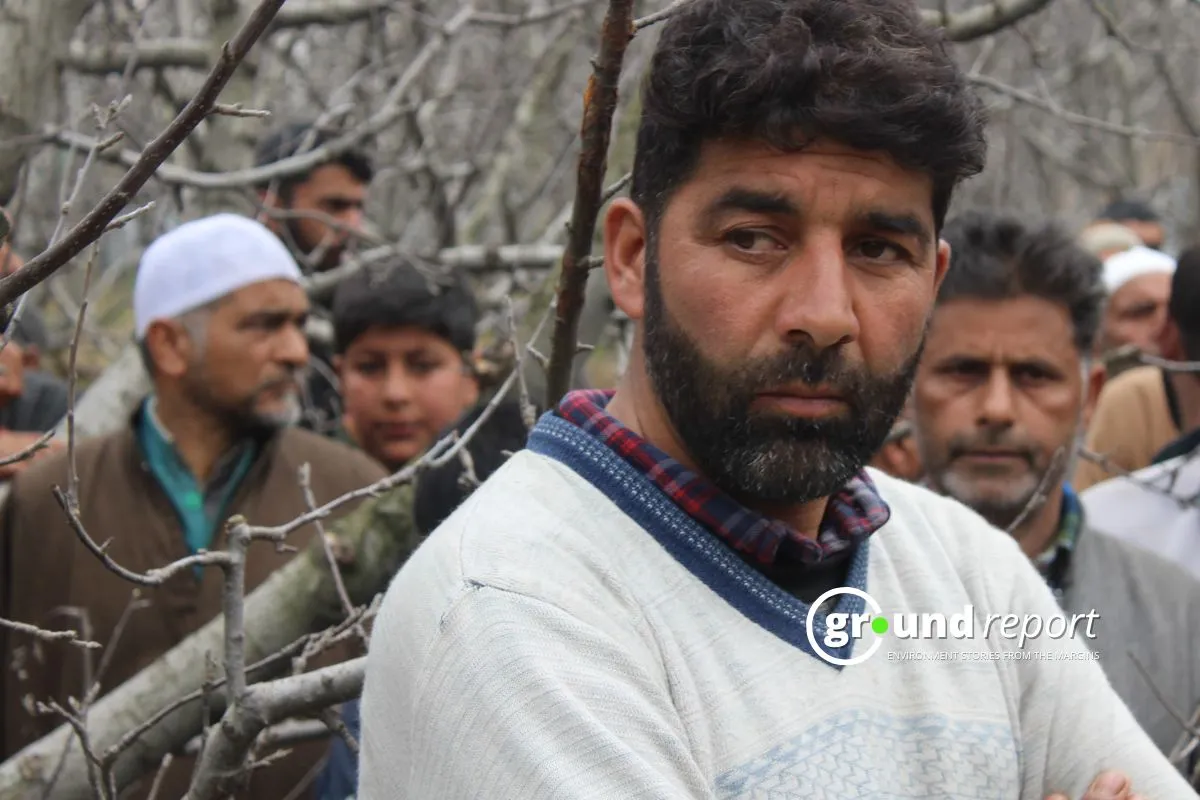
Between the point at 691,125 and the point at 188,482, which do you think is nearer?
the point at 691,125

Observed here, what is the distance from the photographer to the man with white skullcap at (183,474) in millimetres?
3832

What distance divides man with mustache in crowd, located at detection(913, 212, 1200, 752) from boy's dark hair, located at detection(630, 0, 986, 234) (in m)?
1.39

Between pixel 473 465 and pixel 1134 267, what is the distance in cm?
404

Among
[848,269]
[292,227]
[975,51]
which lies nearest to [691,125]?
[848,269]

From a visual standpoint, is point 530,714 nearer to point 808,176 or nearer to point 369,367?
point 808,176

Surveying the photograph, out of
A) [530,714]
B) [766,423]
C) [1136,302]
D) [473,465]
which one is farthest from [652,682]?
[1136,302]

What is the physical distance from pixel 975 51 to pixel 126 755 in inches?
392

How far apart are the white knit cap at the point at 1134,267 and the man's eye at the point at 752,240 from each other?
4630 millimetres

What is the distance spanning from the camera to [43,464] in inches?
159

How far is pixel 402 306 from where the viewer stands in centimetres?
514

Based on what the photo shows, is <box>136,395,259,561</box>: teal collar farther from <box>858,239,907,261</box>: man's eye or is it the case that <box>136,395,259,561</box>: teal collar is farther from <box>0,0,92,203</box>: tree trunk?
<box>858,239,907,261</box>: man's eye

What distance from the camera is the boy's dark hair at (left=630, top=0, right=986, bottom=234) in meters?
1.89

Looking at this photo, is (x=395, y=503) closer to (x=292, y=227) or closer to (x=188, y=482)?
(x=188, y=482)

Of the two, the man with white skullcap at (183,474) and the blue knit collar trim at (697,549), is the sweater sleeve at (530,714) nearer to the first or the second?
the blue knit collar trim at (697,549)
